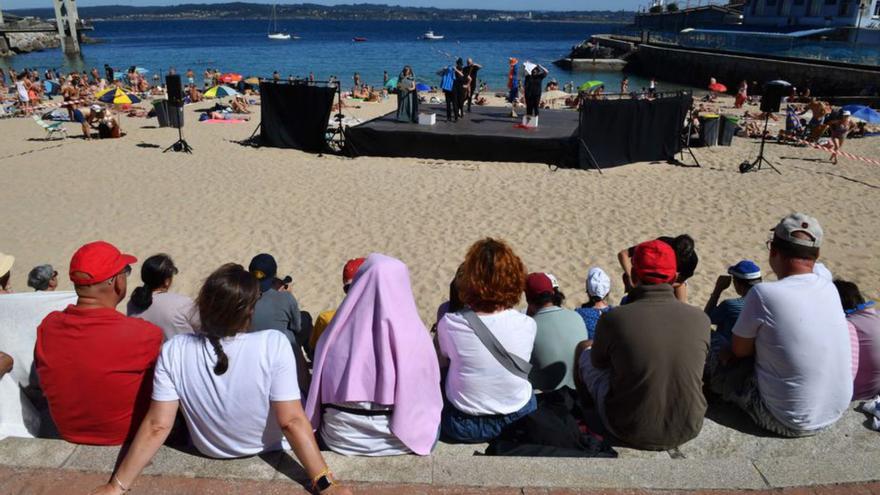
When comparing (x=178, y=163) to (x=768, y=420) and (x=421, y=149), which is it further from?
(x=768, y=420)

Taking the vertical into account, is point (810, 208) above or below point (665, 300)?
below

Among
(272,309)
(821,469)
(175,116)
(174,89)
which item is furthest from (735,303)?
(175,116)

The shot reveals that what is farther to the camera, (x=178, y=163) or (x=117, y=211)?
(x=178, y=163)

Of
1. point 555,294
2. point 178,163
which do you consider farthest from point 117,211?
point 555,294

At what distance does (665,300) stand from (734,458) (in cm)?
81

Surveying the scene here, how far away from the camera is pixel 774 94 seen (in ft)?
35.2

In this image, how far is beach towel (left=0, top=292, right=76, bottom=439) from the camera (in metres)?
3.02

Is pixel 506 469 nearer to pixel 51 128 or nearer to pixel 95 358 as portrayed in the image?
pixel 95 358

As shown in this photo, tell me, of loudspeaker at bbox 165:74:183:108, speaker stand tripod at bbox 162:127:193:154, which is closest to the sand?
speaker stand tripod at bbox 162:127:193:154

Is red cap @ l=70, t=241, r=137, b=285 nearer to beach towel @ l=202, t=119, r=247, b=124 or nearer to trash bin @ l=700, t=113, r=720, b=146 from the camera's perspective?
trash bin @ l=700, t=113, r=720, b=146

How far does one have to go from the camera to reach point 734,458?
110 inches

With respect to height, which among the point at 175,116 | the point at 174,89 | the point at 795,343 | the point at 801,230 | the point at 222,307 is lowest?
the point at 175,116

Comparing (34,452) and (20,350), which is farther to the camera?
(20,350)

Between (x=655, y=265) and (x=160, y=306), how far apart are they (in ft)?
9.95
